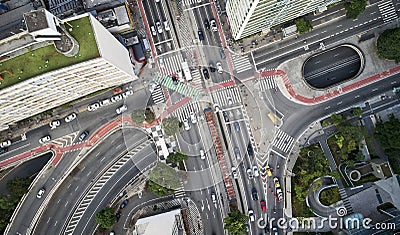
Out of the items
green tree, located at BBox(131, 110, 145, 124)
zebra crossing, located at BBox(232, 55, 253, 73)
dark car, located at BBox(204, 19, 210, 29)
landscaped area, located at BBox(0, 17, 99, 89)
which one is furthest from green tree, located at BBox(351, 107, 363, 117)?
landscaped area, located at BBox(0, 17, 99, 89)

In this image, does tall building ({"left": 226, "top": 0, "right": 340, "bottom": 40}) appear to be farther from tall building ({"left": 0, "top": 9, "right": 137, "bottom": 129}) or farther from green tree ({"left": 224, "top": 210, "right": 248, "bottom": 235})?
green tree ({"left": 224, "top": 210, "right": 248, "bottom": 235})

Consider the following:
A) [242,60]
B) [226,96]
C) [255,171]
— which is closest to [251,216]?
[255,171]

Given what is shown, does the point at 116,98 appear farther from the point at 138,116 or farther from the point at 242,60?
the point at 242,60

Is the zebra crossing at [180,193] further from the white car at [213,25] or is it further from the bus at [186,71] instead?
the white car at [213,25]

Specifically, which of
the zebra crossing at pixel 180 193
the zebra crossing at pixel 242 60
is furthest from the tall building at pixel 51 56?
the zebra crossing at pixel 180 193

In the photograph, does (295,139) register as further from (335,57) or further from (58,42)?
(58,42)

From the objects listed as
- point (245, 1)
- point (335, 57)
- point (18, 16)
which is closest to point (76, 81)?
point (18, 16)
